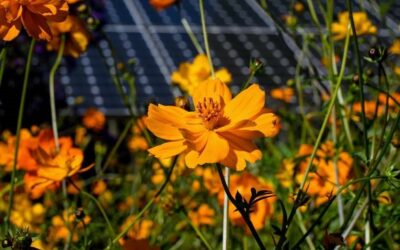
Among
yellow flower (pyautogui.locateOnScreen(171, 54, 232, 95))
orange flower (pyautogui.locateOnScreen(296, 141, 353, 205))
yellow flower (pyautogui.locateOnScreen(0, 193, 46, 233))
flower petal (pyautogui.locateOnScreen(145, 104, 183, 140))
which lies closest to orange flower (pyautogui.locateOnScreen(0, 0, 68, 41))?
flower petal (pyautogui.locateOnScreen(145, 104, 183, 140))

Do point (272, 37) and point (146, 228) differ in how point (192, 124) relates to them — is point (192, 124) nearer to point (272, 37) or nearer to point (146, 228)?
point (146, 228)

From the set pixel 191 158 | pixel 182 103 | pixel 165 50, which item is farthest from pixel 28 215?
pixel 165 50

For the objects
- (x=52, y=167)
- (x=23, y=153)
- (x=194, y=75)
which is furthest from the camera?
Result: (x=194, y=75)

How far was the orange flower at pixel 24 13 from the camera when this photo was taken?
0.70 meters

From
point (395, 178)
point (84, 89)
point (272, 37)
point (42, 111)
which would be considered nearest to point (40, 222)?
point (395, 178)

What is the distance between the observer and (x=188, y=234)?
166 cm

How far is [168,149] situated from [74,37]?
652 millimetres

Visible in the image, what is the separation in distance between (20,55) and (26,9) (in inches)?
107

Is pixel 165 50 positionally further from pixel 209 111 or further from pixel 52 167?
pixel 209 111

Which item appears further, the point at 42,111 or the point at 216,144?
the point at 42,111

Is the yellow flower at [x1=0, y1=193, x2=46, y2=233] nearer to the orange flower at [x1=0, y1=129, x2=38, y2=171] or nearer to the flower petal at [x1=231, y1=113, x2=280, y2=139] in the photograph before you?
the orange flower at [x1=0, y1=129, x2=38, y2=171]

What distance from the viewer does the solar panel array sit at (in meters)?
3.90

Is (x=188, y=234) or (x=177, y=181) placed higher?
(x=177, y=181)

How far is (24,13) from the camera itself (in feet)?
2.37
